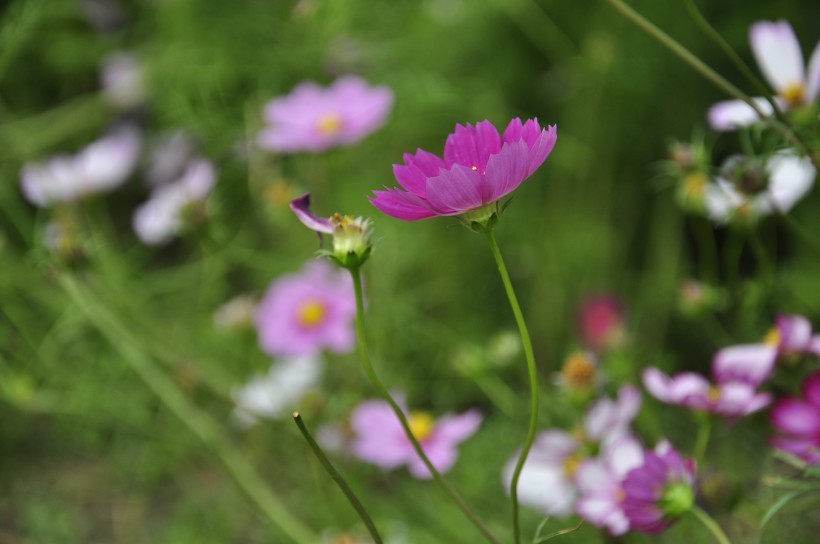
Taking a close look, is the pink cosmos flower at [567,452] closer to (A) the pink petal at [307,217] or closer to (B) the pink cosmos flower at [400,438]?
(B) the pink cosmos flower at [400,438]

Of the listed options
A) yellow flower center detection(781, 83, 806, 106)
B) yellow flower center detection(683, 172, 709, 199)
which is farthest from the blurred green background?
yellow flower center detection(781, 83, 806, 106)

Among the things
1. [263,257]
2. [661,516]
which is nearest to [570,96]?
[263,257]

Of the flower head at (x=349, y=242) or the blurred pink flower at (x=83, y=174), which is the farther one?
the blurred pink flower at (x=83, y=174)

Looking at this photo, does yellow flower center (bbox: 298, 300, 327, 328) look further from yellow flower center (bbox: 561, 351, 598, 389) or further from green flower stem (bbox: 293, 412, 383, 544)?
green flower stem (bbox: 293, 412, 383, 544)

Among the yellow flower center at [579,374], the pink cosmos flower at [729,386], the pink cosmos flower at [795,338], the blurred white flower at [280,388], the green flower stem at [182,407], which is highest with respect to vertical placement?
the pink cosmos flower at [795,338]

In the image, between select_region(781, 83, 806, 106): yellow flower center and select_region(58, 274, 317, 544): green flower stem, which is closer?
select_region(781, 83, 806, 106): yellow flower center

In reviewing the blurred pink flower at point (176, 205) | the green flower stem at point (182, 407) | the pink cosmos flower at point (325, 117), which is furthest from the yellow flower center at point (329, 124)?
the green flower stem at point (182, 407)
